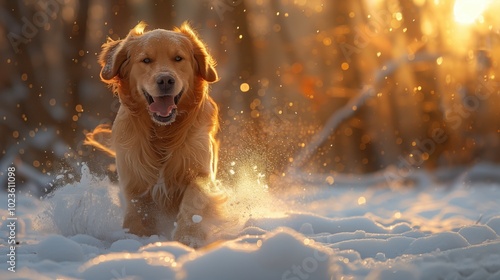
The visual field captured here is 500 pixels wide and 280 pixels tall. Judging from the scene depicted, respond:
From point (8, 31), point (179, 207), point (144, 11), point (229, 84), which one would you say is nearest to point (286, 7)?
point (229, 84)

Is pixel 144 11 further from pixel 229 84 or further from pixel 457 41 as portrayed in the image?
pixel 457 41

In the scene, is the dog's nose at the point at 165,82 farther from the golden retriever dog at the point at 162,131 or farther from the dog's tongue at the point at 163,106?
the dog's tongue at the point at 163,106

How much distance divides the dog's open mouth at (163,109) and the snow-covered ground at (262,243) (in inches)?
33.0

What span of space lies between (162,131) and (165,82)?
0.56 metres

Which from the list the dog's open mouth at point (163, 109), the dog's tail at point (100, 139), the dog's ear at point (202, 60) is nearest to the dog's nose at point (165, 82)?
the dog's open mouth at point (163, 109)

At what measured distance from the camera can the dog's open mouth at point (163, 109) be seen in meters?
4.53

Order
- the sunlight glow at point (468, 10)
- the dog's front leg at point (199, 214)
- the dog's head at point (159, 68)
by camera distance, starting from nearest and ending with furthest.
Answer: the dog's front leg at point (199, 214), the dog's head at point (159, 68), the sunlight glow at point (468, 10)

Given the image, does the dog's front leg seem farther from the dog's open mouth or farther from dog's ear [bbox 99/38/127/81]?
dog's ear [bbox 99/38/127/81]

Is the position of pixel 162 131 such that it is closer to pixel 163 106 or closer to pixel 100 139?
pixel 163 106

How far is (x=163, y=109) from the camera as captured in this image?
179 inches

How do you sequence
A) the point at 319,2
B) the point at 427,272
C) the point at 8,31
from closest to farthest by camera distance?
the point at 427,272, the point at 8,31, the point at 319,2

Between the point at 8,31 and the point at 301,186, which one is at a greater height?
the point at 8,31

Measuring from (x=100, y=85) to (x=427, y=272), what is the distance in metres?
8.56

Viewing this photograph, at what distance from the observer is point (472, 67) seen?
11.0 metres
